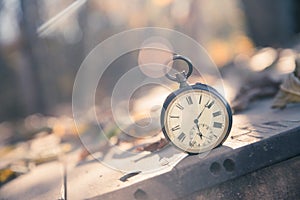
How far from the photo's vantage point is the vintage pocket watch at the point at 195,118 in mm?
1739

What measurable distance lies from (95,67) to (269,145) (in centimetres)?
1306

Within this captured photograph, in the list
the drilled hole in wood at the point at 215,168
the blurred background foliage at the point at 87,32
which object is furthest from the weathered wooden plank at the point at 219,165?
the blurred background foliage at the point at 87,32

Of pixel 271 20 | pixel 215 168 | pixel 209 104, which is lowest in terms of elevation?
pixel 215 168

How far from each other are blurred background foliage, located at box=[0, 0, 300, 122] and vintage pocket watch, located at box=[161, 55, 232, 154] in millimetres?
6182

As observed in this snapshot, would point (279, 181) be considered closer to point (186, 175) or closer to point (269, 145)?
point (269, 145)

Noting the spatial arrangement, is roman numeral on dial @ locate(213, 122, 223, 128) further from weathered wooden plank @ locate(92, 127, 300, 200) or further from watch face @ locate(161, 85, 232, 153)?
weathered wooden plank @ locate(92, 127, 300, 200)

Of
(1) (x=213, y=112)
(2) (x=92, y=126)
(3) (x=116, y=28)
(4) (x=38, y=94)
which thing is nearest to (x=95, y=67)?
(3) (x=116, y=28)

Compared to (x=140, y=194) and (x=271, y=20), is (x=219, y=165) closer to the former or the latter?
(x=140, y=194)

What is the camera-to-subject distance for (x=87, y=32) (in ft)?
50.4

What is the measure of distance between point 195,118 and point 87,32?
14129mm

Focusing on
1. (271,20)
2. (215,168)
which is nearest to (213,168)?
(215,168)

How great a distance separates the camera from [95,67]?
14.4m

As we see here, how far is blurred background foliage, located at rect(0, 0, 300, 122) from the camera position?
8250 mm

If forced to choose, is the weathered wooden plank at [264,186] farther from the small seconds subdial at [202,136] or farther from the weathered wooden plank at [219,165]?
the small seconds subdial at [202,136]
